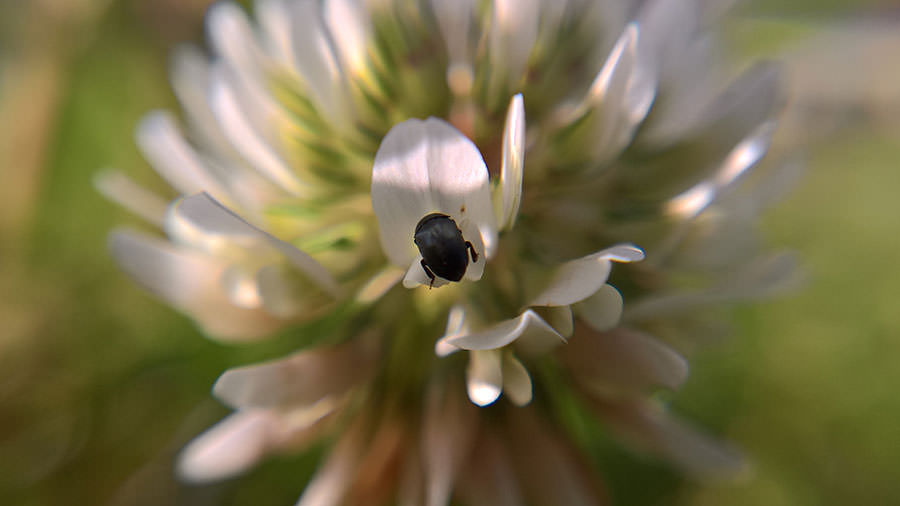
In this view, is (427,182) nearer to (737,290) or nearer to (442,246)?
(442,246)

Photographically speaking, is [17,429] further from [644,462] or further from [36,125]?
[644,462]

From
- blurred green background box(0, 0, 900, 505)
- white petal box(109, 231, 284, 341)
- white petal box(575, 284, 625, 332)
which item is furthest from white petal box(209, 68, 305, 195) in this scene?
blurred green background box(0, 0, 900, 505)

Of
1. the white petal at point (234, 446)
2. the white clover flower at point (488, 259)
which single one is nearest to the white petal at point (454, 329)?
the white clover flower at point (488, 259)

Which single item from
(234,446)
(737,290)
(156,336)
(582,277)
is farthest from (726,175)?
(156,336)

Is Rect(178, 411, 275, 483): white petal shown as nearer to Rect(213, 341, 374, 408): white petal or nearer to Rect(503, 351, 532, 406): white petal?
Rect(213, 341, 374, 408): white petal

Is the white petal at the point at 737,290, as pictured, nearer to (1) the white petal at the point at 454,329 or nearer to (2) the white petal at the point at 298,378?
(1) the white petal at the point at 454,329
